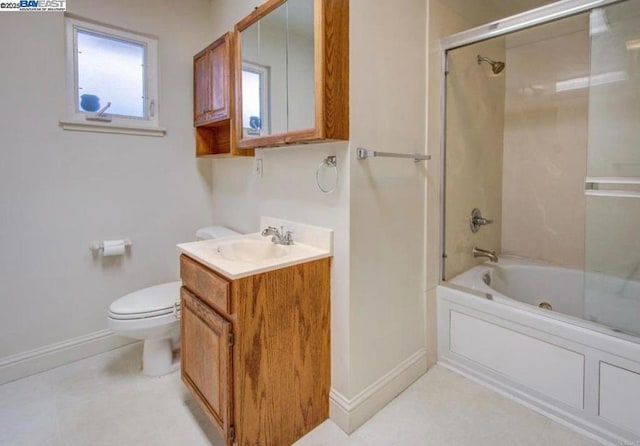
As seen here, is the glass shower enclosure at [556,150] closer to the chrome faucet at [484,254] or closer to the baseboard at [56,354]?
the chrome faucet at [484,254]

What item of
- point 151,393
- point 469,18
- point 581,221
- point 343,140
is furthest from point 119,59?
point 581,221

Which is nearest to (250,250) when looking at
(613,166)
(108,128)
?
(108,128)

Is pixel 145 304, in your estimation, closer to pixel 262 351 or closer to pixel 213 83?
pixel 262 351

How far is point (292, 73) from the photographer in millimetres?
1629

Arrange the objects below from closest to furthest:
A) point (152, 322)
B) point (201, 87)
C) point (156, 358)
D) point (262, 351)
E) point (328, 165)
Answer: point (262, 351), point (328, 165), point (152, 322), point (156, 358), point (201, 87)

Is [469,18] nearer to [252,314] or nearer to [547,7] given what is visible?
[547,7]

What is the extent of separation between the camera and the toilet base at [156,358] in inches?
78.1

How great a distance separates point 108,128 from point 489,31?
2.32m

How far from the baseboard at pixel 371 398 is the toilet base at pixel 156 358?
102 centimetres

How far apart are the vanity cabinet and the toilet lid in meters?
0.98

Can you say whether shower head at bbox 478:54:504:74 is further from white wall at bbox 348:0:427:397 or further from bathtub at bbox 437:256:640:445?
bathtub at bbox 437:256:640:445

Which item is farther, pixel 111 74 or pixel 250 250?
A: pixel 111 74

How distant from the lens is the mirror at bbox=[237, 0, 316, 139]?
1.49 metres

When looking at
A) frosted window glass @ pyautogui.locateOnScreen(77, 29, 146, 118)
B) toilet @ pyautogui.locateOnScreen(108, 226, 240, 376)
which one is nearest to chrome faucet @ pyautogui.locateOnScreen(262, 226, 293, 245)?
toilet @ pyautogui.locateOnScreen(108, 226, 240, 376)
